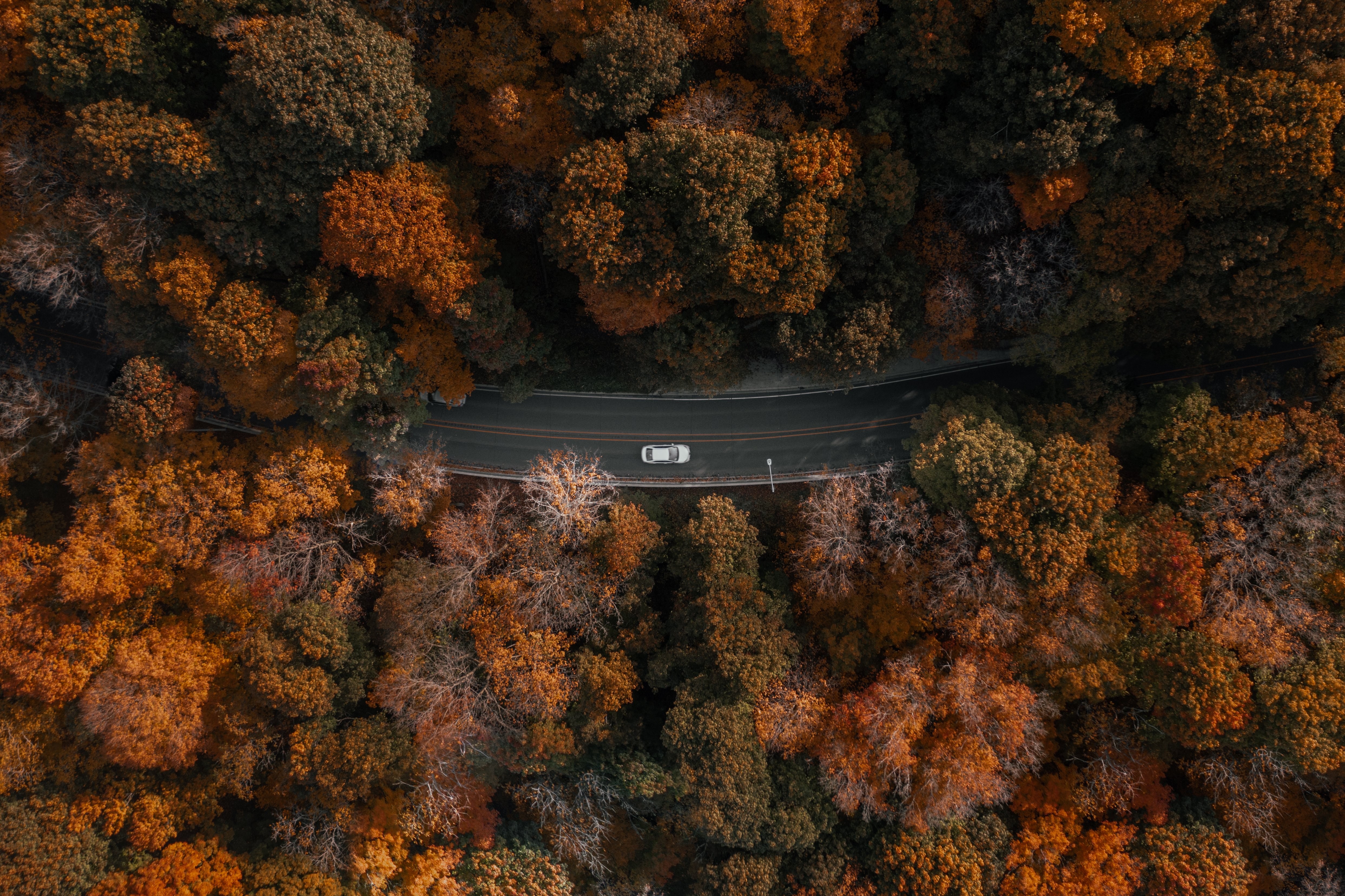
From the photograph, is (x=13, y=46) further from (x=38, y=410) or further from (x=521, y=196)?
(x=521, y=196)

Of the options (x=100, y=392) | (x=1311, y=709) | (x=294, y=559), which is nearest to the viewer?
(x=1311, y=709)

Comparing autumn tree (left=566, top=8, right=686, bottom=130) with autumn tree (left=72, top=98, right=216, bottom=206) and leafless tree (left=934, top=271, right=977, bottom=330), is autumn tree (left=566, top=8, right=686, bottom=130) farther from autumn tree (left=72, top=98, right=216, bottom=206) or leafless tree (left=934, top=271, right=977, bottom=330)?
leafless tree (left=934, top=271, right=977, bottom=330)

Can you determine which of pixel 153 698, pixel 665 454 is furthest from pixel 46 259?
pixel 665 454

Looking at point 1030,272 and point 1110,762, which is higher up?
point 1030,272

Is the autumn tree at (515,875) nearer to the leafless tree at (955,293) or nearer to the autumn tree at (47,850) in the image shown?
the autumn tree at (47,850)

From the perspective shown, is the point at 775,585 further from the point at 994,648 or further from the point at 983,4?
the point at 983,4

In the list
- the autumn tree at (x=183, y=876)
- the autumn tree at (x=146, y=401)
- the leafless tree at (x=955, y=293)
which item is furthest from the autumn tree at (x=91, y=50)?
the autumn tree at (x=183, y=876)
